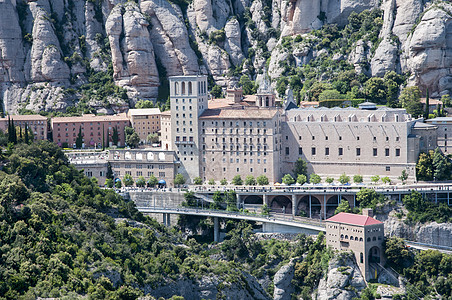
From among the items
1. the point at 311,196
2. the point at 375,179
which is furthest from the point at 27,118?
the point at 375,179

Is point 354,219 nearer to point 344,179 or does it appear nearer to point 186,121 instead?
point 344,179

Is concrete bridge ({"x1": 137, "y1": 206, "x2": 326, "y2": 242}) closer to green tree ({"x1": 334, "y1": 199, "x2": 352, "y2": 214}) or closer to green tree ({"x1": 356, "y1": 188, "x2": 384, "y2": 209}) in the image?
green tree ({"x1": 334, "y1": 199, "x2": 352, "y2": 214})

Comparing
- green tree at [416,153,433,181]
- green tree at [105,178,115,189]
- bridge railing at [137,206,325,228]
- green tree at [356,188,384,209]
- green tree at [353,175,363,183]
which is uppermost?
green tree at [416,153,433,181]

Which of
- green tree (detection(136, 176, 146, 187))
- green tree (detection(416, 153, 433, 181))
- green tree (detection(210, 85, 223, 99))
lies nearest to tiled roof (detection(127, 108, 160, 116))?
green tree (detection(210, 85, 223, 99))

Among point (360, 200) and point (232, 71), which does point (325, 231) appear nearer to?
point (360, 200)

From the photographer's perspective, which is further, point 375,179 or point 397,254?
point 375,179

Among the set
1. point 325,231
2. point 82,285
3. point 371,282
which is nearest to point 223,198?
point 325,231
